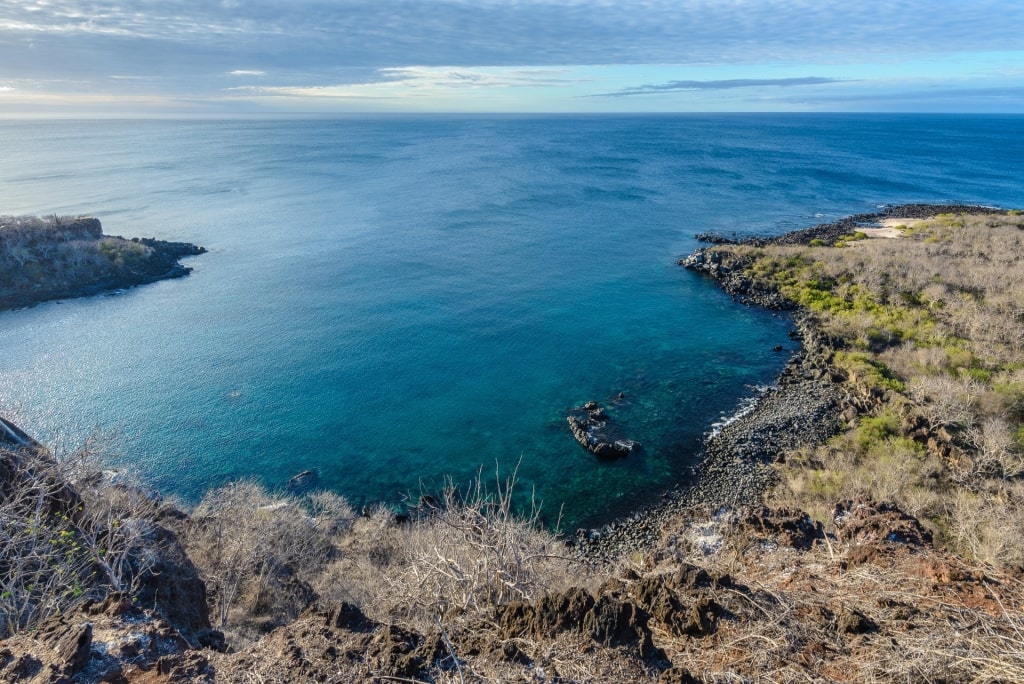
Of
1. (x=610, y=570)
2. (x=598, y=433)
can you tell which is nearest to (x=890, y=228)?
(x=598, y=433)

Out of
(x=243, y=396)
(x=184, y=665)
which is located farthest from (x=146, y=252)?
(x=184, y=665)

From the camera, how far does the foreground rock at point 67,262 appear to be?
188 ft

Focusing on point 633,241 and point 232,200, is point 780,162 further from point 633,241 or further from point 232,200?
point 232,200

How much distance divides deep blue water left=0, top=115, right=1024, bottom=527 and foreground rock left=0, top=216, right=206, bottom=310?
11.9 feet

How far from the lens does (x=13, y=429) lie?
74.8ft

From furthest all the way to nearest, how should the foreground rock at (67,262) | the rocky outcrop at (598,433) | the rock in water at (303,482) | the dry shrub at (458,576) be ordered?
→ the foreground rock at (67,262) → the rocky outcrop at (598,433) → the rock in water at (303,482) → the dry shrub at (458,576)

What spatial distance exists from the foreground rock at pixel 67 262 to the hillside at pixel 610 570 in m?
45.1

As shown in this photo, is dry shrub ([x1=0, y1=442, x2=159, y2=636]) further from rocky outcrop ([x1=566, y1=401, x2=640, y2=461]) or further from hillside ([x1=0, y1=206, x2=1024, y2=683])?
rocky outcrop ([x1=566, y1=401, x2=640, y2=461])

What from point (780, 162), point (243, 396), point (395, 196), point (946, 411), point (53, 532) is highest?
point (780, 162)

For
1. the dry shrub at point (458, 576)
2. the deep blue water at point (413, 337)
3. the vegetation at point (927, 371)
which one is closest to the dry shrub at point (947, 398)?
the vegetation at point (927, 371)

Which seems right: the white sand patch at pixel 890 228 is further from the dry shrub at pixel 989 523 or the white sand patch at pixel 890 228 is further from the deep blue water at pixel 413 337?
the dry shrub at pixel 989 523

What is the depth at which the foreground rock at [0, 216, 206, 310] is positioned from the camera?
5725 cm

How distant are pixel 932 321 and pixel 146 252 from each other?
7910cm

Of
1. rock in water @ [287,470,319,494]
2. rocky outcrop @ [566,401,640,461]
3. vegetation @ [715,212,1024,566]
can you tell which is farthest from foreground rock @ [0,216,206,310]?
vegetation @ [715,212,1024,566]
